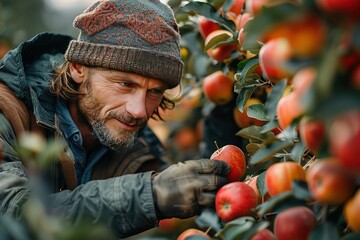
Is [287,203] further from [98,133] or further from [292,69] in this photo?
[98,133]

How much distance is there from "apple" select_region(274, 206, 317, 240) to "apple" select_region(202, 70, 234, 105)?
3.80 feet

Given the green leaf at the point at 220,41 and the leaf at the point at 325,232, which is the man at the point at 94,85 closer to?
the green leaf at the point at 220,41

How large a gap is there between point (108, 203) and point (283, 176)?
1.62ft

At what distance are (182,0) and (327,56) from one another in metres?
1.76

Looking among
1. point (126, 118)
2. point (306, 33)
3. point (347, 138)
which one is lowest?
point (126, 118)

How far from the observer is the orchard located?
801 mm

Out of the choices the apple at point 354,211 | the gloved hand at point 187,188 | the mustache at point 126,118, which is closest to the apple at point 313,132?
the apple at point 354,211

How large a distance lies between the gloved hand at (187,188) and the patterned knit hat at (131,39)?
77 cm

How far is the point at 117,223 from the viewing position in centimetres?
155

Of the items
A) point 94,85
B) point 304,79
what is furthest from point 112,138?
point 304,79

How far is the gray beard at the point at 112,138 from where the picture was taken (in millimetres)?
2260

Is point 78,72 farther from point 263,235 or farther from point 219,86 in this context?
point 263,235

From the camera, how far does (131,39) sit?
2248mm

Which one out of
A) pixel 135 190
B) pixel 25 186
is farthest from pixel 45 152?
pixel 25 186
